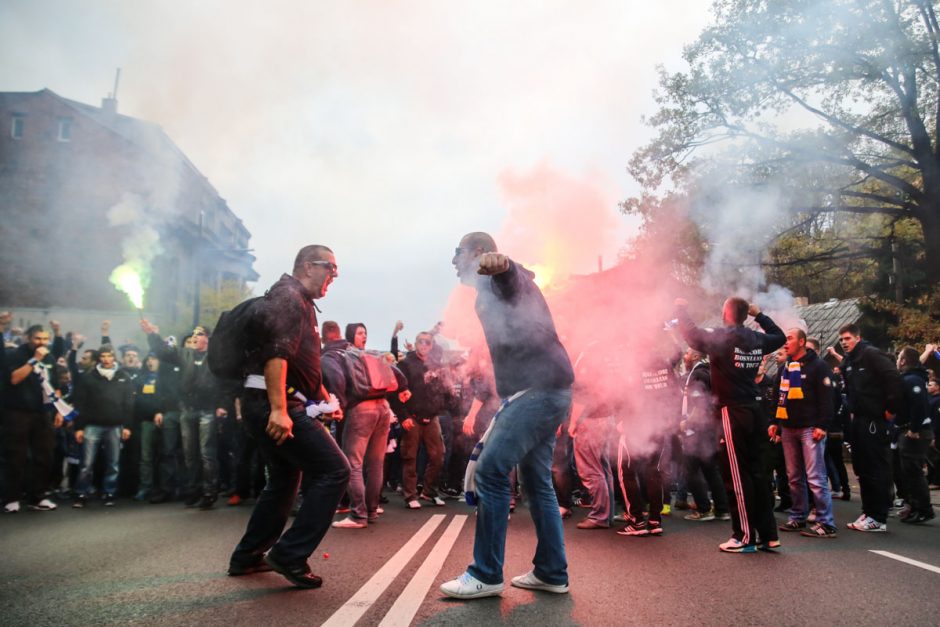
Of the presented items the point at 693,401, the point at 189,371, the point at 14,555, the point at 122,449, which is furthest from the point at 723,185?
the point at 14,555

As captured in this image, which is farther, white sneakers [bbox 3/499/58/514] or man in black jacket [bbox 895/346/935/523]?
man in black jacket [bbox 895/346/935/523]

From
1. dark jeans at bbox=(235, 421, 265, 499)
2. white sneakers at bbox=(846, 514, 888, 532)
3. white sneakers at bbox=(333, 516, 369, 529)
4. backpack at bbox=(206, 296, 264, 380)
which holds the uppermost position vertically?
backpack at bbox=(206, 296, 264, 380)

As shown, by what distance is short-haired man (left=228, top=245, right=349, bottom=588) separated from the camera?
163 inches

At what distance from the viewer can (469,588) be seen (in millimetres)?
3934

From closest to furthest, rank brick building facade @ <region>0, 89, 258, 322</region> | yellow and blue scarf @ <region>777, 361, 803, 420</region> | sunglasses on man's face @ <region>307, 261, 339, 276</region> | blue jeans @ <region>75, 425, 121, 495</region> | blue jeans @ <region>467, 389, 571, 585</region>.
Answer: blue jeans @ <region>467, 389, 571, 585</region> < sunglasses on man's face @ <region>307, 261, 339, 276</region> < yellow and blue scarf @ <region>777, 361, 803, 420</region> < blue jeans @ <region>75, 425, 121, 495</region> < brick building facade @ <region>0, 89, 258, 322</region>

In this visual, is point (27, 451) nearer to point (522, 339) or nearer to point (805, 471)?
point (522, 339)

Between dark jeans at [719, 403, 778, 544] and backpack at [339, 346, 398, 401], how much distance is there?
3558 mm

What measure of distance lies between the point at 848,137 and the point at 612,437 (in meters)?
12.1

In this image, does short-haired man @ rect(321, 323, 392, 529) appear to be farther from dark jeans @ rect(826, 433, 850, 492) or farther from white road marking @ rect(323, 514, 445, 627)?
dark jeans @ rect(826, 433, 850, 492)

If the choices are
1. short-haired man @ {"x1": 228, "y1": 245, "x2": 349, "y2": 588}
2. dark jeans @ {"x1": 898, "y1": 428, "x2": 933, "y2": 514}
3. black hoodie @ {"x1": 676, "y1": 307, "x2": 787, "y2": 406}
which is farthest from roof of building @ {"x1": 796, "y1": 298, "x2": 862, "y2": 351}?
short-haired man @ {"x1": 228, "y1": 245, "x2": 349, "y2": 588}

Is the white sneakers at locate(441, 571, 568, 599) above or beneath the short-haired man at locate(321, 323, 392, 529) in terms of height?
beneath

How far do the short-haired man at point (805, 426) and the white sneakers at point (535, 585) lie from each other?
3.98 metres

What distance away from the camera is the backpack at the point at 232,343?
436 cm

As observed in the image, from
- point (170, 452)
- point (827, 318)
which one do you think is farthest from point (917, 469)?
point (827, 318)
